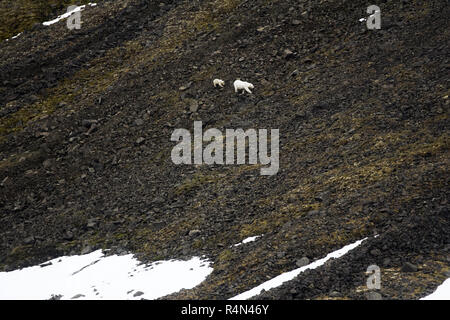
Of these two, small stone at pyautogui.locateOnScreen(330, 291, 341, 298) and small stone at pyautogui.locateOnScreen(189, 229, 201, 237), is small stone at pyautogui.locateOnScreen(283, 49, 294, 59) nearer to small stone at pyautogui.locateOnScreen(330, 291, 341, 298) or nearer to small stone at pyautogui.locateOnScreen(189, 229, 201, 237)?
small stone at pyautogui.locateOnScreen(189, 229, 201, 237)

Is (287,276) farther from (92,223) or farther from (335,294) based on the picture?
(92,223)

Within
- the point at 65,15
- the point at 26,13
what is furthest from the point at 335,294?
the point at 26,13

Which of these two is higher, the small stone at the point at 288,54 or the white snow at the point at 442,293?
the small stone at the point at 288,54

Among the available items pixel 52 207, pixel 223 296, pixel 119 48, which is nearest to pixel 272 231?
pixel 223 296

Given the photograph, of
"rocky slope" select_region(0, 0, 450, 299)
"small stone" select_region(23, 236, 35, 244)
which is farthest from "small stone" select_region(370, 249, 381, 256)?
"small stone" select_region(23, 236, 35, 244)

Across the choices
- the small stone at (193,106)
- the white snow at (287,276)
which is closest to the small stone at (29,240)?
the small stone at (193,106)

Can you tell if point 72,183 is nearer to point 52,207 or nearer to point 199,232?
point 52,207

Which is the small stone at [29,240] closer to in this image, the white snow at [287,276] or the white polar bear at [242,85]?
the white snow at [287,276]
